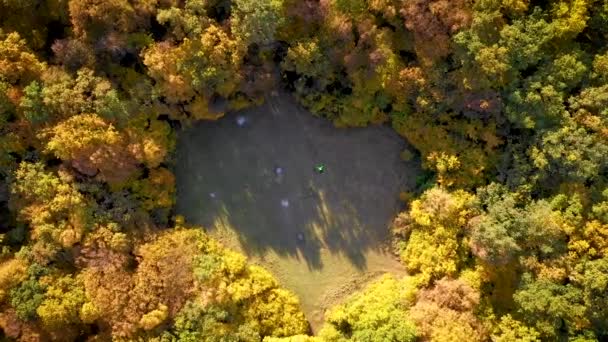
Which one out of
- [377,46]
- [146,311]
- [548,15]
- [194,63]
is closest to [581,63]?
[548,15]

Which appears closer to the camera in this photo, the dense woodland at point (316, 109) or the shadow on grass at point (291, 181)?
the dense woodland at point (316, 109)

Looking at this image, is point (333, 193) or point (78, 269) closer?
point (78, 269)

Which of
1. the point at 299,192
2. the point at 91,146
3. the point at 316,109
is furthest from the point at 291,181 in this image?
the point at 91,146

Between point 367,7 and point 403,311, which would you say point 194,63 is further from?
point 403,311

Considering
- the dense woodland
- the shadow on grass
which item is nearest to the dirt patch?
the shadow on grass

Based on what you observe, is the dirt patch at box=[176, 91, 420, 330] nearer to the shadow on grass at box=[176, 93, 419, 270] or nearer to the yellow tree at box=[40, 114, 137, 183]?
the shadow on grass at box=[176, 93, 419, 270]

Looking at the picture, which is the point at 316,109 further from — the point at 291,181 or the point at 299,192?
the point at 299,192

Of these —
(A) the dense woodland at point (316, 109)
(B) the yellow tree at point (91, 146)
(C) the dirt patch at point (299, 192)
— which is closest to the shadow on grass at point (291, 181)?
(C) the dirt patch at point (299, 192)

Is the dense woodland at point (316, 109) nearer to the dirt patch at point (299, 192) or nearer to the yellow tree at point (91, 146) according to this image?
the yellow tree at point (91, 146)
